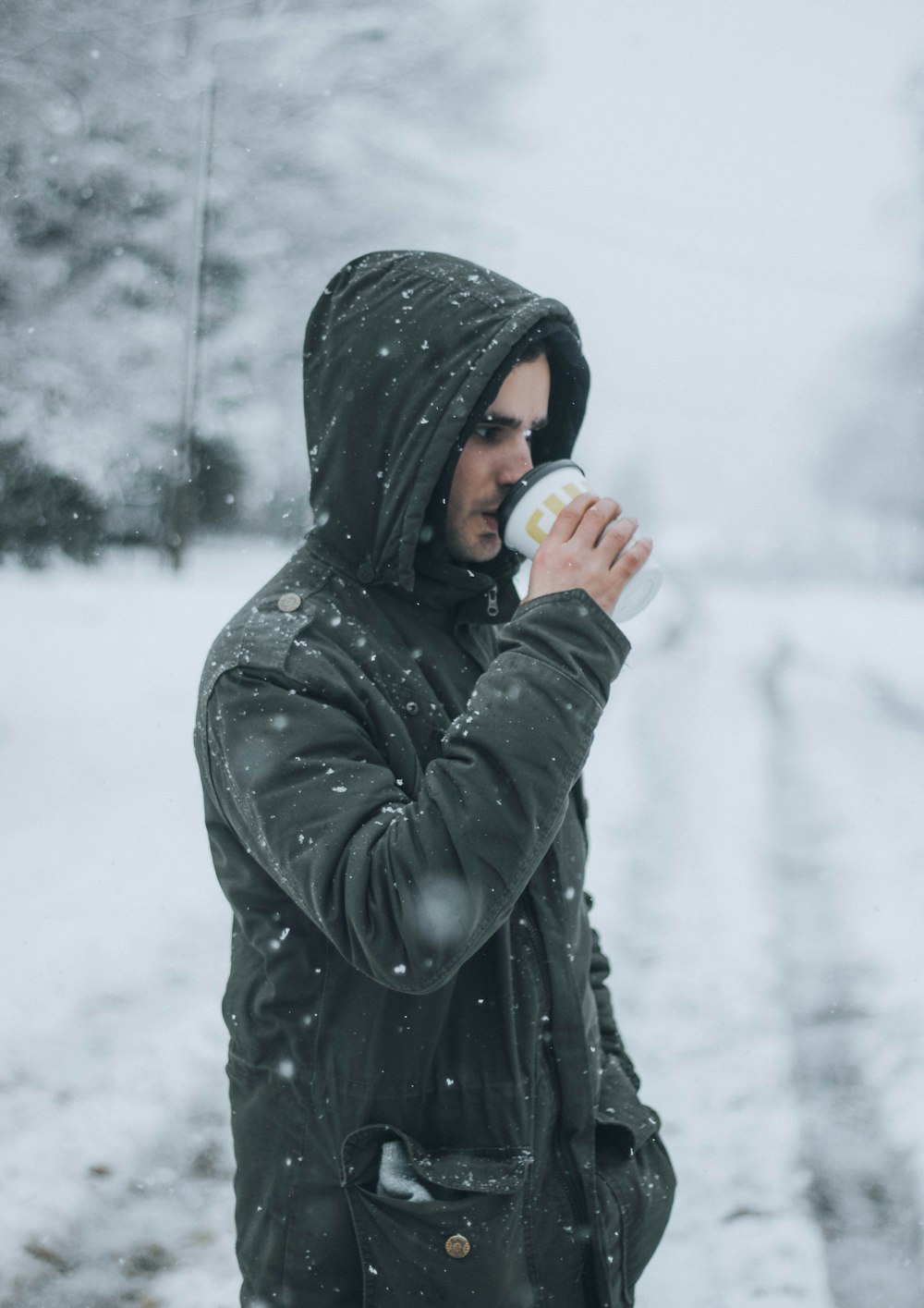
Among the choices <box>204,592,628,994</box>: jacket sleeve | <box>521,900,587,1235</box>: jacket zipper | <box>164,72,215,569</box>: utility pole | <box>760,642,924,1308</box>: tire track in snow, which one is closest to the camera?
<box>204,592,628,994</box>: jacket sleeve

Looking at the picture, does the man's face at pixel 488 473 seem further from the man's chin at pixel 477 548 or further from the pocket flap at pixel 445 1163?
the pocket flap at pixel 445 1163

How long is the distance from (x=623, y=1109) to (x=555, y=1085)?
0.75ft

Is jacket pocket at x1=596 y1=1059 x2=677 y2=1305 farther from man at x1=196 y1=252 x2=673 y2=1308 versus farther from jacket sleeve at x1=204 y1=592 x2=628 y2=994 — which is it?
jacket sleeve at x1=204 y1=592 x2=628 y2=994

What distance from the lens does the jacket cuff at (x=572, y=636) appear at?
1.31 m

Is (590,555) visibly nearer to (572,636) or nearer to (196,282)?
(572,636)

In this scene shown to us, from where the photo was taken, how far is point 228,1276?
263 cm

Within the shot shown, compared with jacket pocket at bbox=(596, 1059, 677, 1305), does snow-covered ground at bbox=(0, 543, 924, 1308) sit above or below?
below

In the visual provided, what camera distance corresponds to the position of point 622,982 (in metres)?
4.39

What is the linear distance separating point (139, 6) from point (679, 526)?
6160 centimetres

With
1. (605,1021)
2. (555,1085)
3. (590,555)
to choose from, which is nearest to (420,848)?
(590,555)

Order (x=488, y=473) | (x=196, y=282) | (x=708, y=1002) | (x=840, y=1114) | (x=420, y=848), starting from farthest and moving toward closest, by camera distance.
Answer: (x=196, y=282) < (x=708, y=1002) < (x=840, y=1114) < (x=488, y=473) < (x=420, y=848)

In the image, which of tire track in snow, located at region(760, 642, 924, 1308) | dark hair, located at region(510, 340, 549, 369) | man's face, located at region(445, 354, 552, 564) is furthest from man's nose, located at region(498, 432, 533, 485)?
tire track in snow, located at region(760, 642, 924, 1308)

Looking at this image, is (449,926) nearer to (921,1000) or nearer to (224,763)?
(224,763)

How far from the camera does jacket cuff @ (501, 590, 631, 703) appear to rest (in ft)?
4.31
